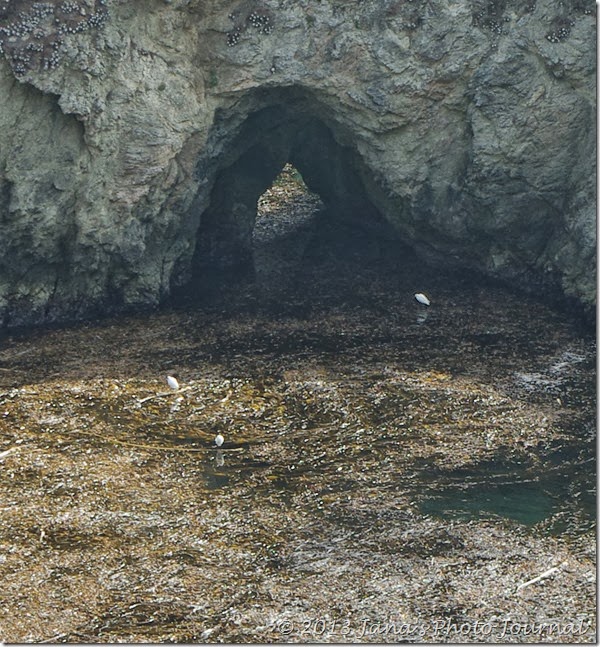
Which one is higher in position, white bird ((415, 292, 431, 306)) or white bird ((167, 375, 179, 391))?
white bird ((415, 292, 431, 306))

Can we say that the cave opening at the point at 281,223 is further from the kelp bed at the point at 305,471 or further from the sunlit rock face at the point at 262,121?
the kelp bed at the point at 305,471

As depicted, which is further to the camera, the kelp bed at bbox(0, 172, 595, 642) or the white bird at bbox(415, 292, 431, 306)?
the white bird at bbox(415, 292, 431, 306)

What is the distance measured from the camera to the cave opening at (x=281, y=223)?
37.9 metres

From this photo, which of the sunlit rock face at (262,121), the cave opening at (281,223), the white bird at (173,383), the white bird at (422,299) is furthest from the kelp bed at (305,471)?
the sunlit rock face at (262,121)

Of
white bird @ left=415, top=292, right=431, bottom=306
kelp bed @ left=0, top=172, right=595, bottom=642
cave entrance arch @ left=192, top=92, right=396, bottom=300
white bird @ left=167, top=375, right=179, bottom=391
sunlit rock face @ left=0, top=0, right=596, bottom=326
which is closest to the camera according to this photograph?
kelp bed @ left=0, top=172, right=595, bottom=642

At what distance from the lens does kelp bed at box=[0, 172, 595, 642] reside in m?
22.9

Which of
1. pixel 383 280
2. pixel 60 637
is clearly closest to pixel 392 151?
pixel 383 280

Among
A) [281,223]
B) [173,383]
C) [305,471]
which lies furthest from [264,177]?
[305,471]

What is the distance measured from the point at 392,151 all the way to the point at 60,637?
20297 mm

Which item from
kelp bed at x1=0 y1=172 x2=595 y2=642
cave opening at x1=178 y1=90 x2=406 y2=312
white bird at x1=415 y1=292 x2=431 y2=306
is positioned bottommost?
kelp bed at x1=0 y1=172 x2=595 y2=642

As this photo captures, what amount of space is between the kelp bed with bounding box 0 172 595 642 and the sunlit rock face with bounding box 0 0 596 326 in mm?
1906

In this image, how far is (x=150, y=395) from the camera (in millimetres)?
30953

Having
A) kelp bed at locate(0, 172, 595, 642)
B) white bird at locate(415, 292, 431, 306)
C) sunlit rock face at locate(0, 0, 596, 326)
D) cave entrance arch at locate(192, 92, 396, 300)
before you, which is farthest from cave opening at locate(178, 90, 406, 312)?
white bird at locate(415, 292, 431, 306)

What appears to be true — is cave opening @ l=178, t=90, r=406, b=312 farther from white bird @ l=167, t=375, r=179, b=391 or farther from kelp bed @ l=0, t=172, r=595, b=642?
white bird @ l=167, t=375, r=179, b=391
